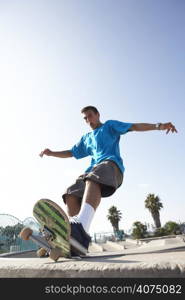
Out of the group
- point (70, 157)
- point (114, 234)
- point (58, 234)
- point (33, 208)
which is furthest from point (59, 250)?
point (114, 234)

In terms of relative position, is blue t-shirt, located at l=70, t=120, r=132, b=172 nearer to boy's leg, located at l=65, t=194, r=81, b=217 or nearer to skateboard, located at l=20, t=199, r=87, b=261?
boy's leg, located at l=65, t=194, r=81, b=217

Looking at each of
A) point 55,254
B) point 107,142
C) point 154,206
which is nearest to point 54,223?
point 55,254

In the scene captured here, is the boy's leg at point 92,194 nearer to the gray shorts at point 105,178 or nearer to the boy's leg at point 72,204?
the gray shorts at point 105,178

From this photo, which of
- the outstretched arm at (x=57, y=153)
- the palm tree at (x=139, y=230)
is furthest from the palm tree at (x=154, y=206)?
the outstretched arm at (x=57, y=153)

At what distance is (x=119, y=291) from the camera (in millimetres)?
1104

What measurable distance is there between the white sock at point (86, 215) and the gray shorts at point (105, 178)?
259 mm

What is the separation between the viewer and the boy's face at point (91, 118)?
302 centimetres

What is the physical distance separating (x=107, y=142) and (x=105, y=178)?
59cm

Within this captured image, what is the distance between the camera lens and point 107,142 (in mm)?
2732

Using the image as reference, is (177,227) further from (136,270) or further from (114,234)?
(136,270)

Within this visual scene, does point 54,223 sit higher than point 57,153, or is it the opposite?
point 57,153

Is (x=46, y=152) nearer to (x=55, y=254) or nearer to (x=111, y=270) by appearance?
(x=55, y=254)

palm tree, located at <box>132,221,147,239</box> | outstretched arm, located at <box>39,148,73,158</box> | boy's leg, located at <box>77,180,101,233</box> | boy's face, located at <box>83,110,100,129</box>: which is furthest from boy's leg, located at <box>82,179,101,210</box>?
palm tree, located at <box>132,221,147,239</box>

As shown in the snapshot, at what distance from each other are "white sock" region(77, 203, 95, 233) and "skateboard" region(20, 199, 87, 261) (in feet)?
0.64
